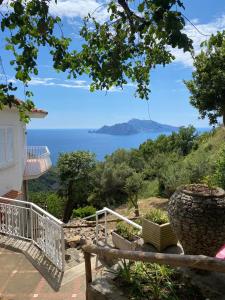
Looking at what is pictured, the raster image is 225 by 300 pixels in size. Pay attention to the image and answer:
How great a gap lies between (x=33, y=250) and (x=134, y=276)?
411 cm

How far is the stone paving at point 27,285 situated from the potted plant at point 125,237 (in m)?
0.99

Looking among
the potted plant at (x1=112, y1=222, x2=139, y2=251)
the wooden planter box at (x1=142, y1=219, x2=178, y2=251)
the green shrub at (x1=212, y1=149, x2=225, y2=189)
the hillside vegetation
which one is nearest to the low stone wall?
the wooden planter box at (x1=142, y1=219, x2=178, y2=251)

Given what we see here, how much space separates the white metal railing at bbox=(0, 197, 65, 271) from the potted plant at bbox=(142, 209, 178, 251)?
177 centimetres

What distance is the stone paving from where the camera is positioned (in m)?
6.31

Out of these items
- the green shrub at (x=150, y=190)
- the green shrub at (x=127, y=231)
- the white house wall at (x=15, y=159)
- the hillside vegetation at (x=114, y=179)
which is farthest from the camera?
the green shrub at (x=150, y=190)

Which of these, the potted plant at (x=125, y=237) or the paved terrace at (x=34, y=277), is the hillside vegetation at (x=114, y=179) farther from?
the paved terrace at (x=34, y=277)

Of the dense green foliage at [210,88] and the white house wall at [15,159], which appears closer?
the white house wall at [15,159]

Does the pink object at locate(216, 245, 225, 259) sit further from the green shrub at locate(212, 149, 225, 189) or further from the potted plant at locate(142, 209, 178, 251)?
the green shrub at locate(212, 149, 225, 189)

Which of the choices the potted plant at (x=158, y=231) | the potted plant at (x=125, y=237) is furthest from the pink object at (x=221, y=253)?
the potted plant at (x=125, y=237)

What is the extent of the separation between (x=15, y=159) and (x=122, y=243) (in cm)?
966

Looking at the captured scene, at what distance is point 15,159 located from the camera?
15.7 metres

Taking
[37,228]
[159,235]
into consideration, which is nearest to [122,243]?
[159,235]

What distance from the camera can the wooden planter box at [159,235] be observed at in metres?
6.32

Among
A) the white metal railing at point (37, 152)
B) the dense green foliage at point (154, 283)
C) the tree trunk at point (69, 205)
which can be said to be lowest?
the tree trunk at point (69, 205)
